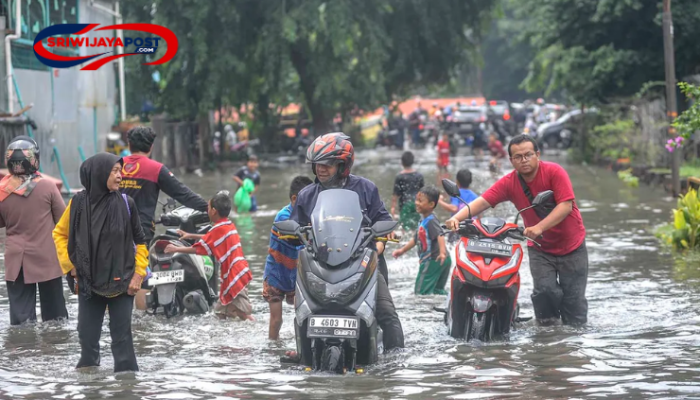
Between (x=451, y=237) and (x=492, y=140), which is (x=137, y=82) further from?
(x=451, y=237)

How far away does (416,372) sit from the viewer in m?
7.52

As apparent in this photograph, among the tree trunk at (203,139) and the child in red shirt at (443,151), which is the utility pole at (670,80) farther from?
the tree trunk at (203,139)

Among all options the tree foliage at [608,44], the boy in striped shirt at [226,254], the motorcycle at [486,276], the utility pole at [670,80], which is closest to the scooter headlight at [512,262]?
the motorcycle at [486,276]

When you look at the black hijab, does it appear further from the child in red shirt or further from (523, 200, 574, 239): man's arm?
the child in red shirt

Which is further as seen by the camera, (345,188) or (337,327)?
(345,188)

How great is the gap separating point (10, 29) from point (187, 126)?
14265 millimetres

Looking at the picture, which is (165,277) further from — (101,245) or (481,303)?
(481,303)

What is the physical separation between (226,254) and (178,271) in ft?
1.56

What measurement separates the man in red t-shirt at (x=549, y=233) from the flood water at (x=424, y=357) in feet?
0.83

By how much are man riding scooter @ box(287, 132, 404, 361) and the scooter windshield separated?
0.99 ft

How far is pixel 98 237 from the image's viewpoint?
7133 millimetres

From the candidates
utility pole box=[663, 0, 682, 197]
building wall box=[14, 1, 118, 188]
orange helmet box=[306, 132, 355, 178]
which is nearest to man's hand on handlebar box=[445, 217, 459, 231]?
orange helmet box=[306, 132, 355, 178]

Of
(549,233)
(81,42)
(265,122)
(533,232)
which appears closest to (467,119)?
(265,122)

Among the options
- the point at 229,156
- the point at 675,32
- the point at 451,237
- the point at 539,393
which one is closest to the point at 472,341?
the point at 539,393
